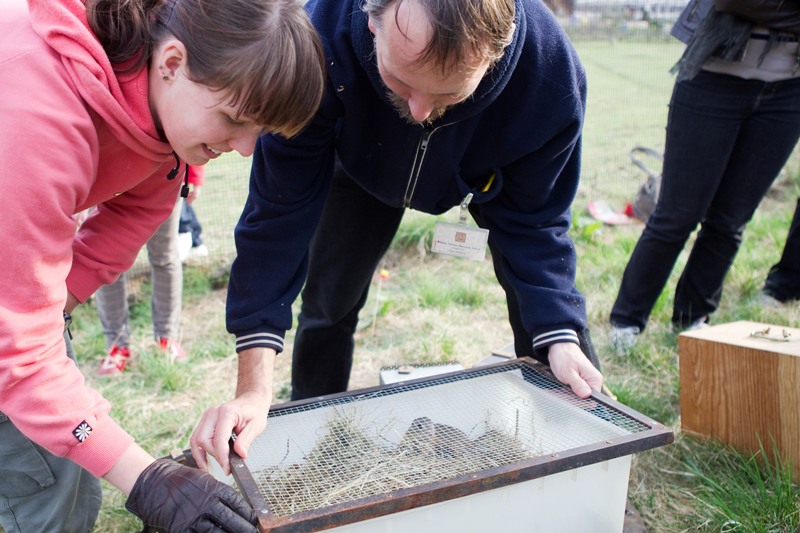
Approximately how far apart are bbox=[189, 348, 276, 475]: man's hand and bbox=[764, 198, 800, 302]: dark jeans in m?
2.73

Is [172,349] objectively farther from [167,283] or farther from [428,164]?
[428,164]

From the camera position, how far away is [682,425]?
2.43 metres

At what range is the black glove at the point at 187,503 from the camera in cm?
121

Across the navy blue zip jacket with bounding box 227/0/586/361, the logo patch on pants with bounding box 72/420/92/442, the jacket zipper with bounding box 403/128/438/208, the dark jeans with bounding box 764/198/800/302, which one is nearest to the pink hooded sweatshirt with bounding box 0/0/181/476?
the logo patch on pants with bounding box 72/420/92/442

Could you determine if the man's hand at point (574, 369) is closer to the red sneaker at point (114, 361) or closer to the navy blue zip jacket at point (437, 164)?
the navy blue zip jacket at point (437, 164)

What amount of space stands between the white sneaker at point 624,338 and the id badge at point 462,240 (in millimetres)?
1220

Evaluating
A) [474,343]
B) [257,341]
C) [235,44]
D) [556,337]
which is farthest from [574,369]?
[474,343]

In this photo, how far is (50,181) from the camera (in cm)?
114

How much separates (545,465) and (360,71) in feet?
3.02

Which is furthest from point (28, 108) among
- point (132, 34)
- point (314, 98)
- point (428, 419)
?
point (428, 419)

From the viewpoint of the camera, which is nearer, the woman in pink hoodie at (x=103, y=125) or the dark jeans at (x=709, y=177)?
the woman in pink hoodie at (x=103, y=125)

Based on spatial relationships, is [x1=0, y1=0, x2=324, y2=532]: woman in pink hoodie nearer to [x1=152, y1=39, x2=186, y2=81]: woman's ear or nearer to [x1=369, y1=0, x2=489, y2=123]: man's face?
[x1=152, y1=39, x2=186, y2=81]: woman's ear

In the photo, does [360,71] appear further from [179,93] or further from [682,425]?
[682,425]

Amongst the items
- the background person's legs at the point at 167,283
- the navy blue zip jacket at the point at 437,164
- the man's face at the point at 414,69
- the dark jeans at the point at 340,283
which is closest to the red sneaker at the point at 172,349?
the background person's legs at the point at 167,283
